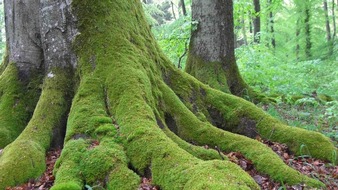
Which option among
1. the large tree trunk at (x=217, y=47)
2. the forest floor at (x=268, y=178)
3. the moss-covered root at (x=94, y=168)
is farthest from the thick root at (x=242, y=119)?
the moss-covered root at (x=94, y=168)

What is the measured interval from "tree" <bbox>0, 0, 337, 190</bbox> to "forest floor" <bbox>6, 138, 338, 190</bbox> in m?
0.10

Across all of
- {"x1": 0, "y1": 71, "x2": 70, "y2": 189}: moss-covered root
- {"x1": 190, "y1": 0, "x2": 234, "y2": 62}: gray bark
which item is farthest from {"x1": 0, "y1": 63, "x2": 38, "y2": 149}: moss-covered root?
{"x1": 190, "y1": 0, "x2": 234, "y2": 62}: gray bark

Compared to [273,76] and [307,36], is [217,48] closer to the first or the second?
[273,76]

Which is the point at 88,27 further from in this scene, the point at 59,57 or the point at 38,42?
the point at 38,42

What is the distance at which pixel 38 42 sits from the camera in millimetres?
5246

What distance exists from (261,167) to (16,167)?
3089mm

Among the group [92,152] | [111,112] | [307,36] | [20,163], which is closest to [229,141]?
[111,112]

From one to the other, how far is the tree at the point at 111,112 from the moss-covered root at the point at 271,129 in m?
0.02

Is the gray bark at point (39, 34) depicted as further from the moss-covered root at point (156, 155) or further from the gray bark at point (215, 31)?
the gray bark at point (215, 31)

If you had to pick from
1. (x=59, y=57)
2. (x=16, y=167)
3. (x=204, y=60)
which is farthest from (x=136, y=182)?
(x=204, y=60)

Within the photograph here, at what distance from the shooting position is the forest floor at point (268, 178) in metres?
3.64

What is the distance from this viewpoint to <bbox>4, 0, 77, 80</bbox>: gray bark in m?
4.83

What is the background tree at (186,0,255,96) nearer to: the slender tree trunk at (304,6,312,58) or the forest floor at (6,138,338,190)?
the forest floor at (6,138,338,190)

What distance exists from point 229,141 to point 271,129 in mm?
1039
